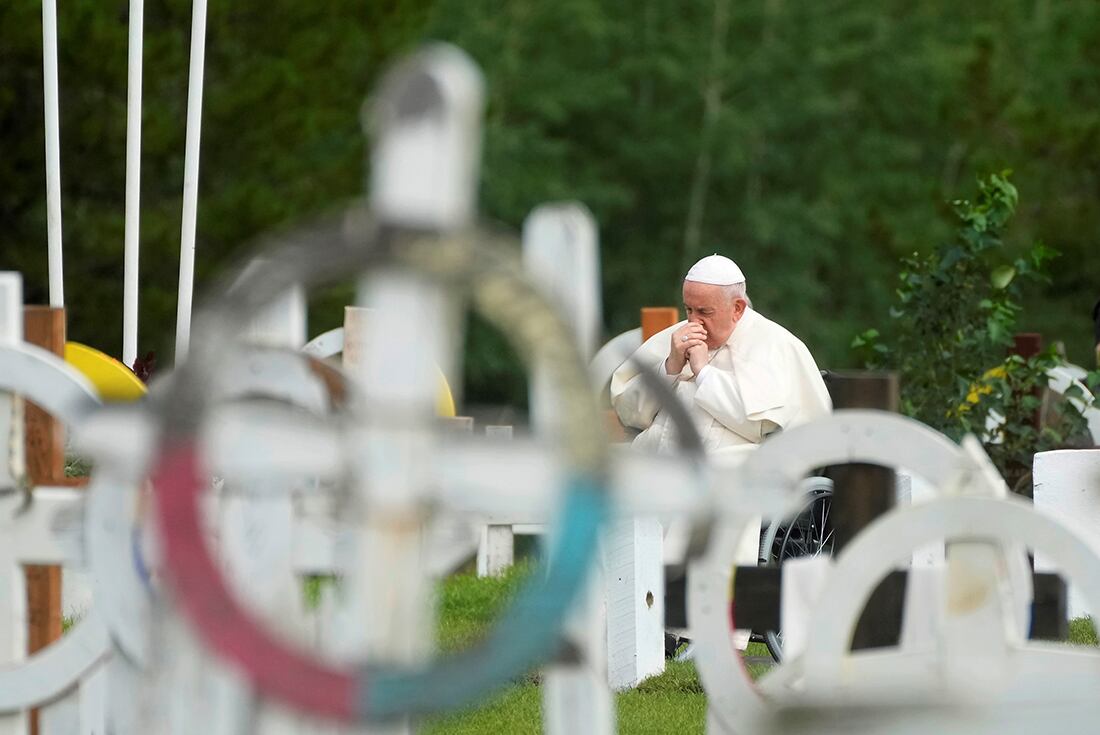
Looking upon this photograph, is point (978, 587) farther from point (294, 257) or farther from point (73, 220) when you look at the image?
point (73, 220)

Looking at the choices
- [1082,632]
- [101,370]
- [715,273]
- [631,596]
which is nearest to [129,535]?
[631,596]

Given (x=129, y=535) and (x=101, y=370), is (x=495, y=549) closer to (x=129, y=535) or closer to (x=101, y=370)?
(x=101, y=370)

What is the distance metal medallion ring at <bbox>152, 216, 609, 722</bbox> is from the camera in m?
1.93

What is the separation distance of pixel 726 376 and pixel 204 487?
4911mm

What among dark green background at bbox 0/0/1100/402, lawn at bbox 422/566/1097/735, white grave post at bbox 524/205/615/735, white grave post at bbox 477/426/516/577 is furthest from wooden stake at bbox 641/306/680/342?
dark green background at bbox 0/0/1100/402

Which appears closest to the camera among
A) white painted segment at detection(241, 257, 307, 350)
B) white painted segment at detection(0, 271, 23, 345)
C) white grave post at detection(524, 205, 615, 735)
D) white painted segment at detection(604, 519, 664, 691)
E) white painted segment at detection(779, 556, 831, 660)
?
white grave post at detection(524, 205, 615, 735)

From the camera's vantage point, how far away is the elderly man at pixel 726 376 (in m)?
6.79

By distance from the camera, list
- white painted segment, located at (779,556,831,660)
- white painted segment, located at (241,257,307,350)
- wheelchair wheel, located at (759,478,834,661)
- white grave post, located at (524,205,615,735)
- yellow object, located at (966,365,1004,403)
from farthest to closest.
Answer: yellow object, located at (966,365,1004,403)
wheelchair wheel, located at (759,478,834,661)
white painted segment, located at (779,556,831,660)
white painted segment, located at (241,257,307,350)
white grave post, located at (524,205,615,735)

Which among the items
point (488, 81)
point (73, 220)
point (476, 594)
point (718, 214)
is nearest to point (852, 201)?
point (718, 214)

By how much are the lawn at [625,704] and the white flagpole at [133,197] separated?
2.17 m

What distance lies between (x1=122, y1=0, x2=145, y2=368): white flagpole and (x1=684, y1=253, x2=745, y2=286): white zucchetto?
2.47m

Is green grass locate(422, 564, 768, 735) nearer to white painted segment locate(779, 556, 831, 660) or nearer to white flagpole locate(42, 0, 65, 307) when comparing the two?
white painted segment locate(779, 556, 831, 660)

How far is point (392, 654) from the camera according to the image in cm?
203

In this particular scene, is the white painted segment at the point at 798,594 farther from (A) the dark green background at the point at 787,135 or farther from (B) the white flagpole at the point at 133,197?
(A) the dark green background at the point at 787,135
